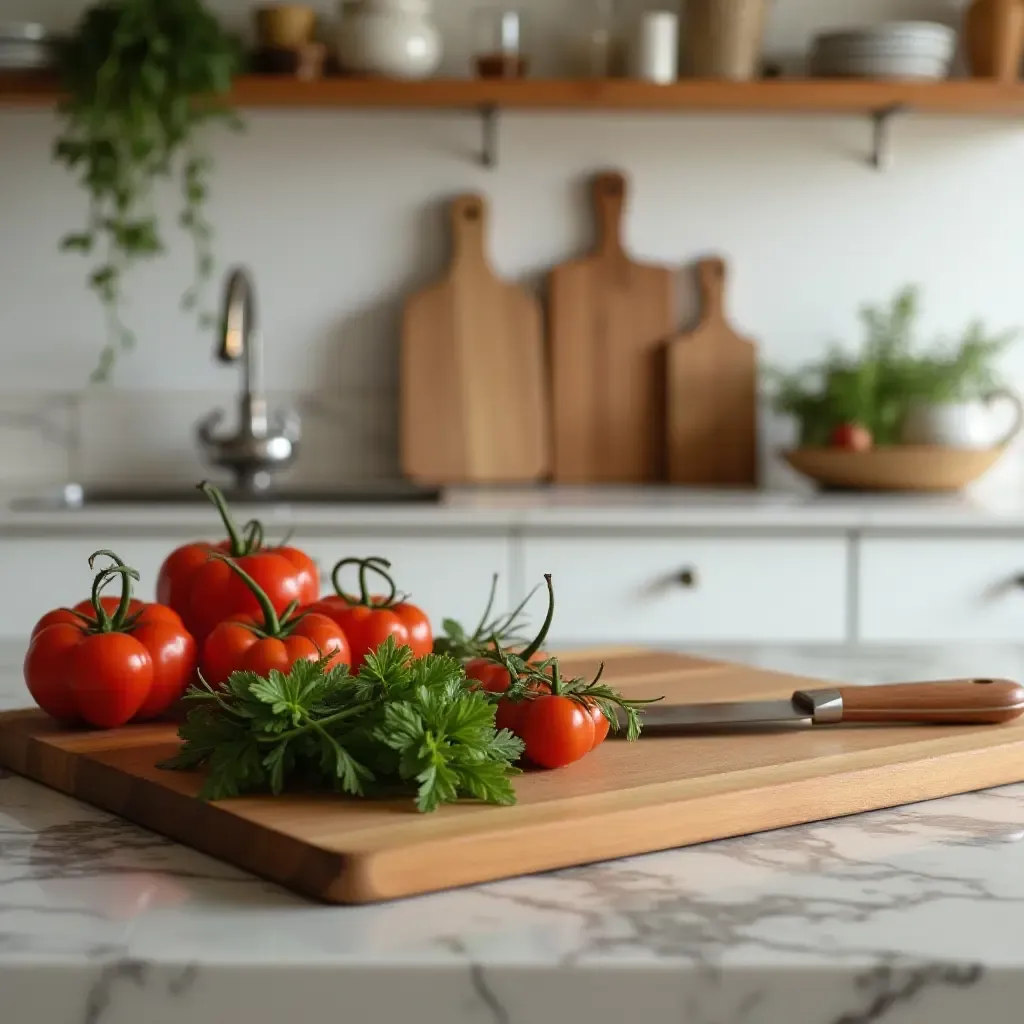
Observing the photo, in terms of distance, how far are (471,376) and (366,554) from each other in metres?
0.68

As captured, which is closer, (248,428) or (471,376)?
(248,428)

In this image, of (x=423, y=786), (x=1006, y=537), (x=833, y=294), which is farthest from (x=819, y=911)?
(x=833, y=294)

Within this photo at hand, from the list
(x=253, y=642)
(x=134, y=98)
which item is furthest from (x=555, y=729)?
(x=134, y=98)

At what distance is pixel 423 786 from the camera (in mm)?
742

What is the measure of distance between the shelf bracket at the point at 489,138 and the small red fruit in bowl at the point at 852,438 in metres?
0.91

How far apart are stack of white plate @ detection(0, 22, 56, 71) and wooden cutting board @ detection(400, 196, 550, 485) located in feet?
2.78

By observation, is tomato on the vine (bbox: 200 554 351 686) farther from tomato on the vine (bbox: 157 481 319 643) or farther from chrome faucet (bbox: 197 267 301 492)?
chrome faucet (bbox: 197 267 301 492)

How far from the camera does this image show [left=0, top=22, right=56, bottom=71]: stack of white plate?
2.87 meters

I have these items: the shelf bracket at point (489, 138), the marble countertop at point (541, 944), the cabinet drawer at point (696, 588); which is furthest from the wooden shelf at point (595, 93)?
the marble countertop at point (541, 944)

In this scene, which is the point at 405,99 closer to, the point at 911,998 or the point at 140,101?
the point at 140,101

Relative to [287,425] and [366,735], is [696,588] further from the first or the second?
[366,735]

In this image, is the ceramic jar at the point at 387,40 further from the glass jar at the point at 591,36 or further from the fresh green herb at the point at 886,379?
the fresh green herb at the point at 886,379

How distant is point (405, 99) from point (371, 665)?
2.26 m

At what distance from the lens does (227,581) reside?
1.07m
